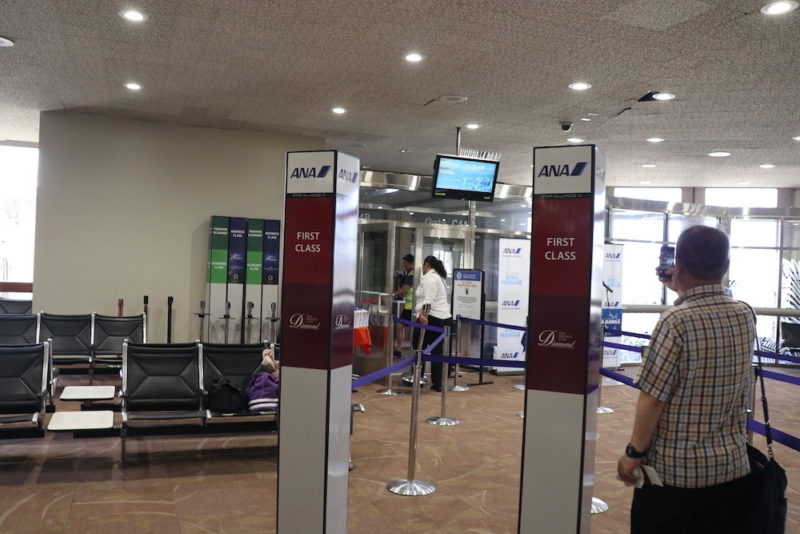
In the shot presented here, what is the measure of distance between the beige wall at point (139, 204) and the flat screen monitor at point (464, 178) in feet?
7.57

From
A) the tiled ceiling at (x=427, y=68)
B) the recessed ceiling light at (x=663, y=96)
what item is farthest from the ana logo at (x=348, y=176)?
the recessed ceiling light at (x=663, y=96)

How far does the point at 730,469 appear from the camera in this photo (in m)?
2.26

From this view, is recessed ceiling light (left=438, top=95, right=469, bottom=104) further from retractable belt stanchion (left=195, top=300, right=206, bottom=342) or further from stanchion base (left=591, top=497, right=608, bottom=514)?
stanchion base (left=591, top=497, right=608, bottom=514)

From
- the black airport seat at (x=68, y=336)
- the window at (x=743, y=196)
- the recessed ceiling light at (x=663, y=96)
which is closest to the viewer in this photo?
the recessed ceiling light at (x=663, y=96)

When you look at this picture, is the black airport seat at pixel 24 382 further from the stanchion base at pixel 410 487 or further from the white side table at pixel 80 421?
the stanchion base at pixel 410 487

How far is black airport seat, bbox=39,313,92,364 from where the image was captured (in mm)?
7531

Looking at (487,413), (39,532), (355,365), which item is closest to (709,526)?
(39,532)

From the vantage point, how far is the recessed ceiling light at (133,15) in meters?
5.03

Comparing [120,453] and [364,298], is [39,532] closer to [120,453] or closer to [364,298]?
[120,453]

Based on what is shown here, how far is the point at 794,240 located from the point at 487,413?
8.15 meters

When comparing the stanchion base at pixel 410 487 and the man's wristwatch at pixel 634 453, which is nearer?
the man's wristwatch at pixel 634 453

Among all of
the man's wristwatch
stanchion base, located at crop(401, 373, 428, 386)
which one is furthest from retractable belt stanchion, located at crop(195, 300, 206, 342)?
the man's wristwatch

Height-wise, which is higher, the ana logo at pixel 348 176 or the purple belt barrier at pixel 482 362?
the ana logo at pixel 348 176

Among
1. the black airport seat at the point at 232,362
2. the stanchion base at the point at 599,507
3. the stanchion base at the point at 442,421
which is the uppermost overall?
the black airport seat at the point at 232,362
